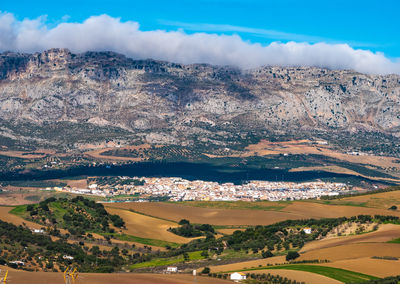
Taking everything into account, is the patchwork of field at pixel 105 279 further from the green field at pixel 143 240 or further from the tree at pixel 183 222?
the tree at pixel 183 222

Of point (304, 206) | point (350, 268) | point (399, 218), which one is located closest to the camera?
point (350, 268)

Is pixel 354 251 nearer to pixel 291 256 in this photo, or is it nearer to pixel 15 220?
pixel 291 256

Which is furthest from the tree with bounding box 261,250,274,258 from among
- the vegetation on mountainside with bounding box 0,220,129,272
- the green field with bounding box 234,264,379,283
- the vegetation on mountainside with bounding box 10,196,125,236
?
the vegetation on mountainside with bounding box 10,196,125,236

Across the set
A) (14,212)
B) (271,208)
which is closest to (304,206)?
(271,208)

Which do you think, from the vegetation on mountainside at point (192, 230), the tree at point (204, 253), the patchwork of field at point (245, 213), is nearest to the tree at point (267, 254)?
the tree at point (204, 253)

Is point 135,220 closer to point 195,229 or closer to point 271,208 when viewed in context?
point 195,229

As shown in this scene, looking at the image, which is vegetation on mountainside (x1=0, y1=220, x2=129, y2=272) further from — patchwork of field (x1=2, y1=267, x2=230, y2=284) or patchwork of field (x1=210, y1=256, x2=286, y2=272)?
patchwork of field (x1=210, y1=256, x2=286, y2=272)
